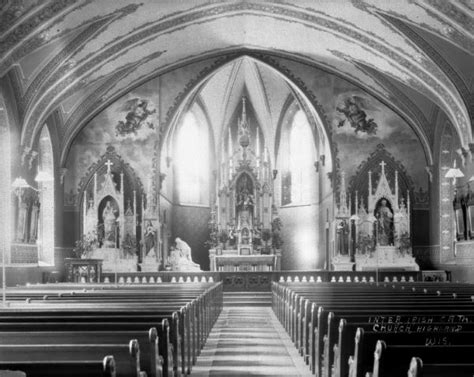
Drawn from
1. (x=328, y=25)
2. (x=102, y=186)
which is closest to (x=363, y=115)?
(x=328, y=25)

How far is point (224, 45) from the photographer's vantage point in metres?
26.0

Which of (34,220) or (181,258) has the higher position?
(34,220)

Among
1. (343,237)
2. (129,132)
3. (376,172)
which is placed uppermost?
(129,132)

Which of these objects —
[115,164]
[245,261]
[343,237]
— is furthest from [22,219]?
[343,237]

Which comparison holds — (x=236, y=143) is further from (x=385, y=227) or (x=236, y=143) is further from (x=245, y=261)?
(x=385, y=227)

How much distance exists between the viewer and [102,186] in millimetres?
26375

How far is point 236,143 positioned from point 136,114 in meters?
6.38

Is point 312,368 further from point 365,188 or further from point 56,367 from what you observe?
point 365,188

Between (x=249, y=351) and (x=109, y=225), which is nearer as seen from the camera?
(x=249, y=351)

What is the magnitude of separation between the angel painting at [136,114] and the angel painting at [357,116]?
7.25 meters

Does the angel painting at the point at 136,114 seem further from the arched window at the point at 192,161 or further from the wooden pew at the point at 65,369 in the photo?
the wooden pew at the point at 65,369

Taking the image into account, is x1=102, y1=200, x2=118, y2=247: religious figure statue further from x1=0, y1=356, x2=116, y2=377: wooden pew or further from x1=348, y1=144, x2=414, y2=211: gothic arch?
x1=0, y1=356, x2=116, y2=377: wooden pew

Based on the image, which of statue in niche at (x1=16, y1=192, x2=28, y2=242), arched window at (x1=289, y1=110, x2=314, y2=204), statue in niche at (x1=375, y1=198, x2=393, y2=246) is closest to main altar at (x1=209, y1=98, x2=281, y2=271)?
arched window at (x1=289, y1=110, x2=314, y2=204)

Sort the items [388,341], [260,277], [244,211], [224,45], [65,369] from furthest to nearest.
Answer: [244,211] → [224,45] → [260,277] → [388,341] → [65,369]
